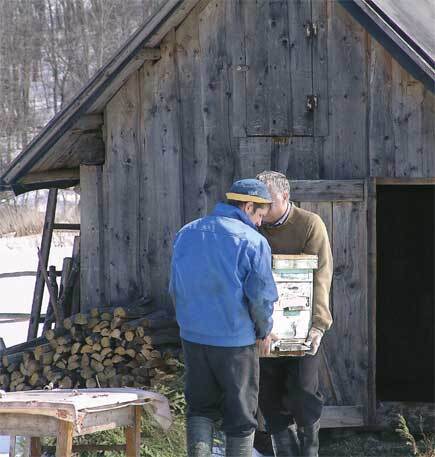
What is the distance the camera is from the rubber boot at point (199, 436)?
19.4 ft

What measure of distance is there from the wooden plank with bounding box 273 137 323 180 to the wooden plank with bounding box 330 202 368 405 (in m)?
0.38

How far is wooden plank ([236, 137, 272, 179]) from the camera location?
27.3ft

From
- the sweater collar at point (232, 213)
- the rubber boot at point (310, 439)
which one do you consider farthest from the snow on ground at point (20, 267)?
the sweater collar at point (232, 213)

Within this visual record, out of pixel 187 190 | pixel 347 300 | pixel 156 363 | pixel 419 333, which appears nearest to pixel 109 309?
pixel 156 363

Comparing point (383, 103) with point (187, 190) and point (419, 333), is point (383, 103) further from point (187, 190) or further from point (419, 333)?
point (419, 333)

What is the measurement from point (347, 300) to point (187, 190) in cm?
161

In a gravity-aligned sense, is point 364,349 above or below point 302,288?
below

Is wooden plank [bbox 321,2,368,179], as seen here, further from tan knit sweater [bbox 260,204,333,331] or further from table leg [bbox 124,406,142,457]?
table leg [bbox 124,406,142,457]

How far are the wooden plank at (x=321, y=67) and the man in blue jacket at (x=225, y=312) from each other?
240cm

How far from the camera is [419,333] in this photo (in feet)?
37.7

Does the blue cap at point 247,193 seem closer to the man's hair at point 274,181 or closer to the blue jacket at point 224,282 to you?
the blue jacket at point 224,282

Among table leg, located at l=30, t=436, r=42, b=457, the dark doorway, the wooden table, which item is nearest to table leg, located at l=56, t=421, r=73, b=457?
the wooden table

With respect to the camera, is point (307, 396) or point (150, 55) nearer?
point (307, 396)

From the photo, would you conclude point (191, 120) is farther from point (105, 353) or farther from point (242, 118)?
point (105, 353)
